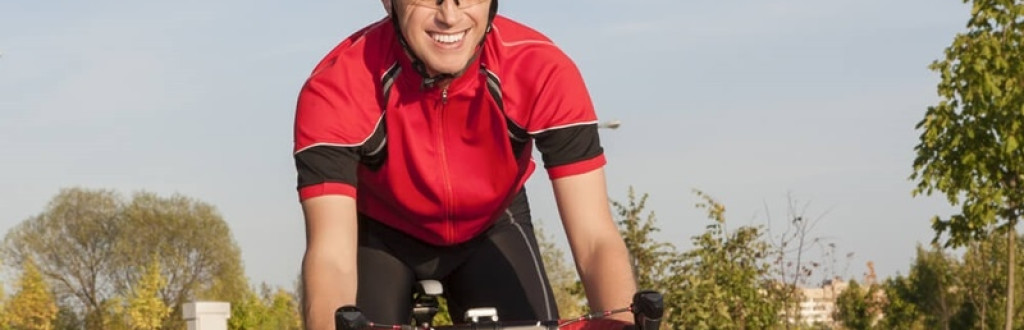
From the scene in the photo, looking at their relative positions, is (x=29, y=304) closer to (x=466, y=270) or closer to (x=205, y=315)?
(x=205, y=315)

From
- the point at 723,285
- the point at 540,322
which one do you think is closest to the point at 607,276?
the point at 540,322

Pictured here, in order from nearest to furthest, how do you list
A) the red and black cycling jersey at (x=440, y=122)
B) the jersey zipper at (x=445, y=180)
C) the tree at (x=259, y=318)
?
the red and black cycling jersey at (x=440, y=122), the jersey zipper at (x=445, y=180), the tree at (x=259, y=318)

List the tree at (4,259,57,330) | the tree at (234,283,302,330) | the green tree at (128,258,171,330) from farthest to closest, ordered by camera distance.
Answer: the tree at (4,259,57,330) → the green tree at (128,258,171,330) → the tree at (234,283,302,330)

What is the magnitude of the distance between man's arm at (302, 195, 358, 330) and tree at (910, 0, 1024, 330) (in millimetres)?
17888

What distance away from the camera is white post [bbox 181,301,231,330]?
20.7 meters

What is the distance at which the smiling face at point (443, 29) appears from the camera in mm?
4852

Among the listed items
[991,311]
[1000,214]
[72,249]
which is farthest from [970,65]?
[72,249]

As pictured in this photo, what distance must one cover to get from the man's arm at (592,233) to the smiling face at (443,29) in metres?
0.51

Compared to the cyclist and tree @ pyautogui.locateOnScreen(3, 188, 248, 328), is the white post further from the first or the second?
tree @ pyautogui.locateOnScreen(3, 188, 248, 328)

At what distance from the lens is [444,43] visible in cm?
492

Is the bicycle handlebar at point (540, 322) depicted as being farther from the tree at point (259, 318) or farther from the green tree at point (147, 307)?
the green tree at point (147, 307)

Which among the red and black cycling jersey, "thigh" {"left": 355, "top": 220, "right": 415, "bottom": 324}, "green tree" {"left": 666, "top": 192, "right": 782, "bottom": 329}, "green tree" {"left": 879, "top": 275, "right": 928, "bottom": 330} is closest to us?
the red and black cycling jersey

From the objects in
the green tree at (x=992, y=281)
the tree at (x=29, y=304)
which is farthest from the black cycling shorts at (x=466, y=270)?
the tree at (x=29, y=304)

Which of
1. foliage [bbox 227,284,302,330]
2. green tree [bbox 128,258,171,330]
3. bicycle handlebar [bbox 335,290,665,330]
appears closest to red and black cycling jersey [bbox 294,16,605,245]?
bicycle handlebar [bbox 335,290,665,330]
